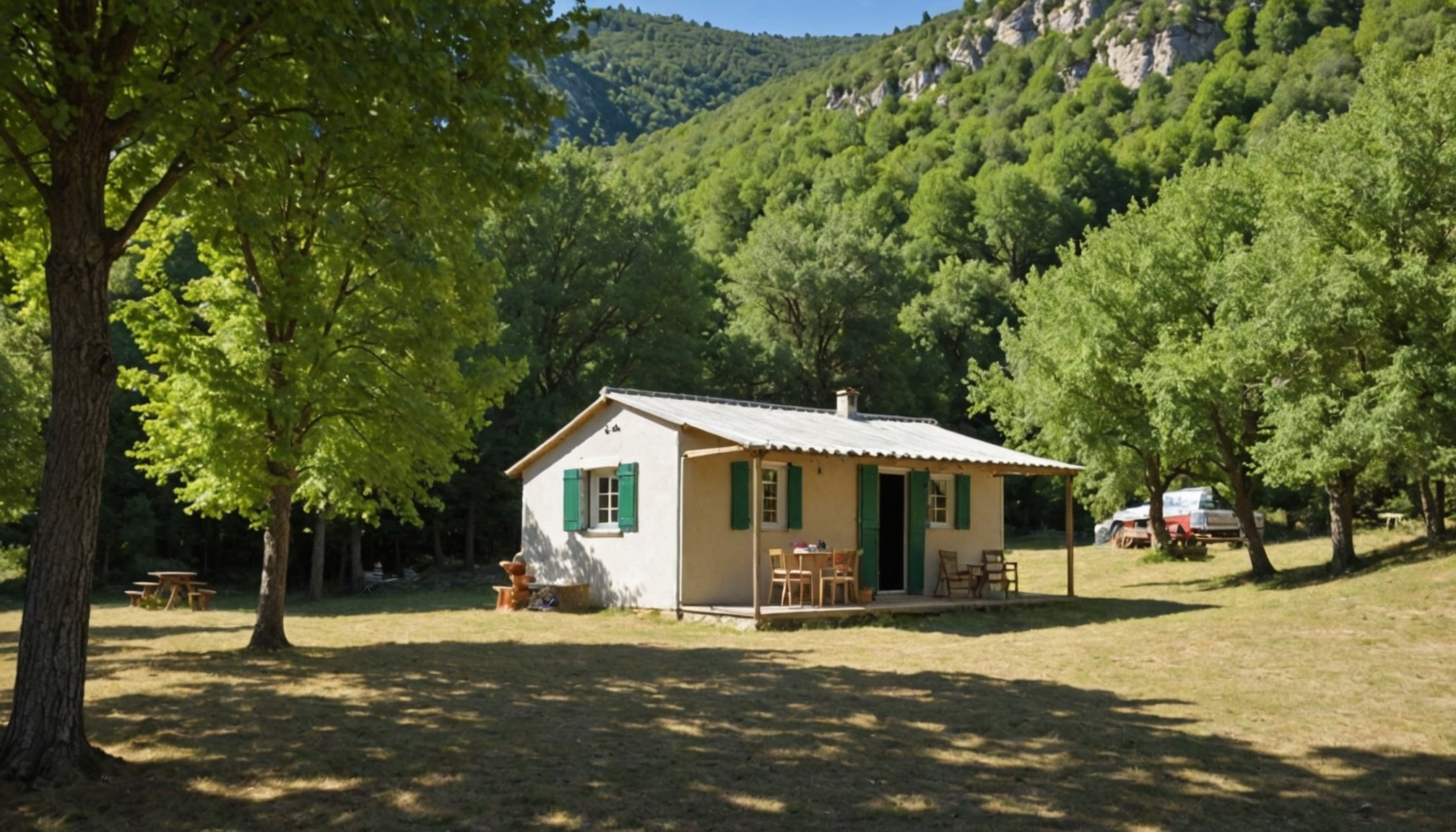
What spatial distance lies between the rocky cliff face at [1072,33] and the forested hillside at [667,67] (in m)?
24.0

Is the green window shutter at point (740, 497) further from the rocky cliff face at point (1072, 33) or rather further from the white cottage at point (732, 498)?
the rocky cliff face at point (1072, 33)

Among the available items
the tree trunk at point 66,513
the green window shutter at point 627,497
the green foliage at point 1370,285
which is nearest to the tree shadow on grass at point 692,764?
the tree trunk at point 66,513

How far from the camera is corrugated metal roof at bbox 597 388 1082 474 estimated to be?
14.4 meters

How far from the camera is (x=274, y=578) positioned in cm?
1120

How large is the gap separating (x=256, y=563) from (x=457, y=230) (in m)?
26.5

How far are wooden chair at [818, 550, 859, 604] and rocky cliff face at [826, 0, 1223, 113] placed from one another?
71.3 metres

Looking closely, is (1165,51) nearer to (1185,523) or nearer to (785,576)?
(1185,523)

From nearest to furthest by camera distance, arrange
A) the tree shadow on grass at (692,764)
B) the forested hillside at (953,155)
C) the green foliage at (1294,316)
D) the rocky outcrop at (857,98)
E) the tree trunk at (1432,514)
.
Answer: the tree shadow on grass at (692,764) < the green foliage at (1294,316) < the tree trunk at (1432,514) < the forested hillside at (953,155) < the rocky outcrop at (857,98)

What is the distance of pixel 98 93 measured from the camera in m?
5.89

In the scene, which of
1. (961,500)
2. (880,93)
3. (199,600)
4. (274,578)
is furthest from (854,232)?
(880,93)

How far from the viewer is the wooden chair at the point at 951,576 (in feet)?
55.4

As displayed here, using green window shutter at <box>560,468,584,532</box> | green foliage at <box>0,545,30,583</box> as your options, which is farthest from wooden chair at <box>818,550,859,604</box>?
green foliage at <box>0,545,30,583</box>

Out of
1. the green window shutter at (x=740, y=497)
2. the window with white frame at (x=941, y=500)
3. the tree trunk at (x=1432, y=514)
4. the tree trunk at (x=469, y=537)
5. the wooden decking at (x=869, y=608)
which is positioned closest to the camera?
the wooden decking at (x=869, y=608)

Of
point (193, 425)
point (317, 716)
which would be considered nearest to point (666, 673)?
point (317, 716)
